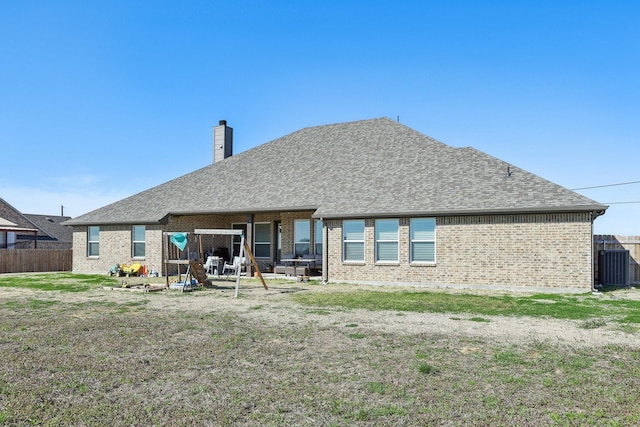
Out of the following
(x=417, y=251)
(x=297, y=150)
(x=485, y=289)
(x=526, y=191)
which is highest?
(x=297, y=150)

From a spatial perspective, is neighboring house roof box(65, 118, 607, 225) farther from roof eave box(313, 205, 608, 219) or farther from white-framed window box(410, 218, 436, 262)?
white-framed window box(410, 218, 436, 262)

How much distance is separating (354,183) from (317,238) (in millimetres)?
3244

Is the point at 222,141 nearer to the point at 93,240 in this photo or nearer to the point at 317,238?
the point at 93,240

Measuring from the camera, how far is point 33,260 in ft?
95.8

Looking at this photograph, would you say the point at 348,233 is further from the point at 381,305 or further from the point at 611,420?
the point at 611,420

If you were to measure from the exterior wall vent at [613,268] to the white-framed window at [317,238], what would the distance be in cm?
1121

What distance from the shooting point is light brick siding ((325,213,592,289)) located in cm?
1638

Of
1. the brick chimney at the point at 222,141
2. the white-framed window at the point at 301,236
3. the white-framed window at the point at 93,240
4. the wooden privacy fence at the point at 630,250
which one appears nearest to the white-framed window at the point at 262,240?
the white-framed window at the point at 301,236

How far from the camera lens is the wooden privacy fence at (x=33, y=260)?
93.1 feet

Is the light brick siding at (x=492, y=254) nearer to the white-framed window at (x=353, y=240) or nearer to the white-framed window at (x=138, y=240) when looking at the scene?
the white-framed window at (x=353, y=240)

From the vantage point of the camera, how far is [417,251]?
734 inches

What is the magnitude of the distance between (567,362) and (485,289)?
415 inches

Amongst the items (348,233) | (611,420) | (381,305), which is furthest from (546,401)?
(348,233)

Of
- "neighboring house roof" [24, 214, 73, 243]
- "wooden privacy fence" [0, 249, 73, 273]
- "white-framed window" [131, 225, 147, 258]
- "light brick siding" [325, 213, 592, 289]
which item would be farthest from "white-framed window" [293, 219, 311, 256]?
"neighboring house roof" [24, 214, 73, 243]
